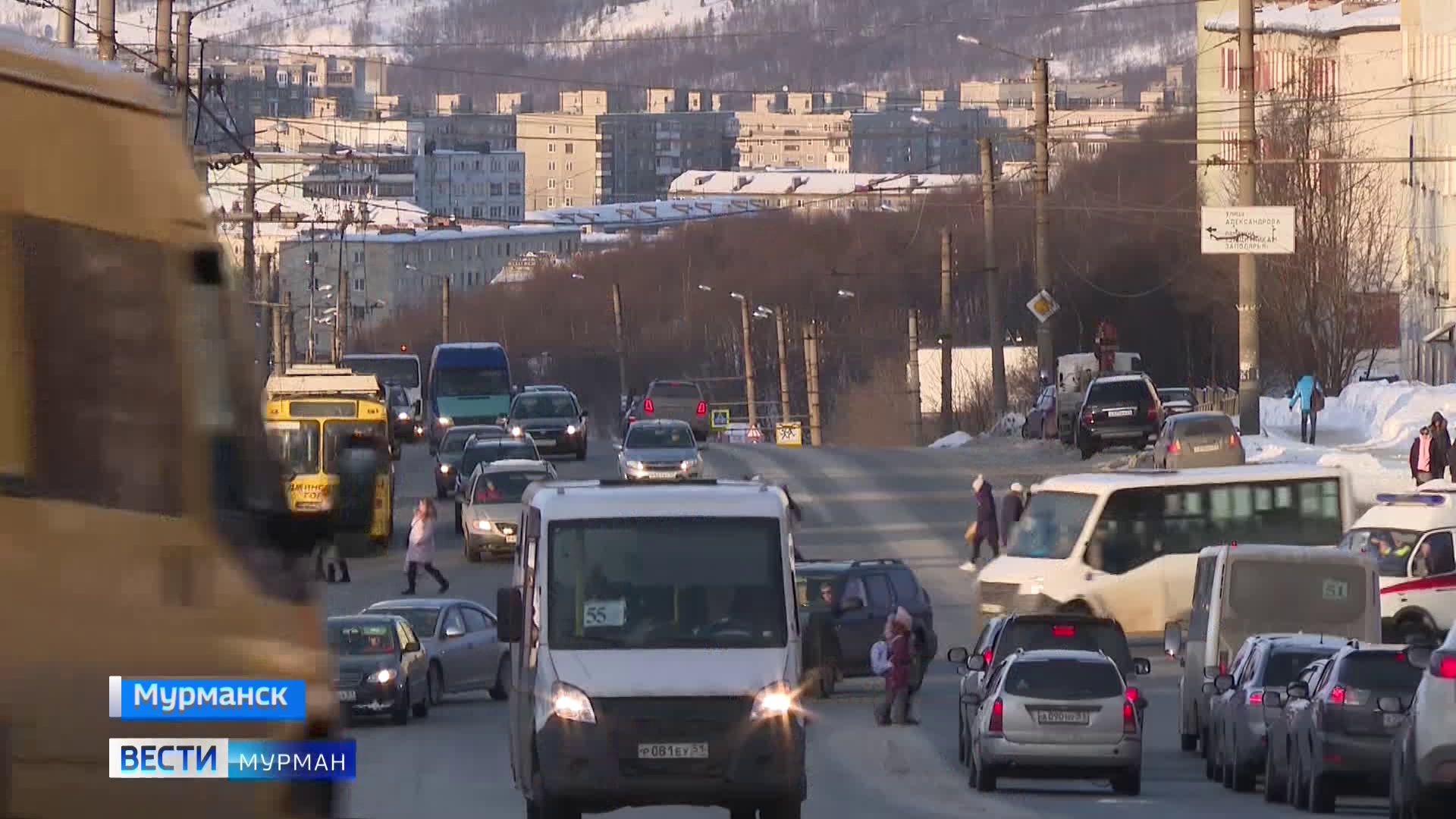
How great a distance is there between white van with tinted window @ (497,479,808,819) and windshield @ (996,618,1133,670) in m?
10.0

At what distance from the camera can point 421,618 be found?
29.1 meters

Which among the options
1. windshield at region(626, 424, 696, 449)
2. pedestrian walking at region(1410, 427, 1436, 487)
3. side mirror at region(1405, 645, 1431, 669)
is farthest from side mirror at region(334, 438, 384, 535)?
windshield at region(626, 424, 696, 449)

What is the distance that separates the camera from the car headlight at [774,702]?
14656mm

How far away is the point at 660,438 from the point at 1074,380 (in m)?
24.1

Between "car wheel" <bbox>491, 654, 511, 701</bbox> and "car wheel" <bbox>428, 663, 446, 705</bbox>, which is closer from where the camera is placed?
"car wheel" <bbox>428, 663, 446, 705</bbox>

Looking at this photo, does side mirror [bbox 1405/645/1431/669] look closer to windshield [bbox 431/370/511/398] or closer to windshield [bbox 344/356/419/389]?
windshield [bbox 431/370/511/398]

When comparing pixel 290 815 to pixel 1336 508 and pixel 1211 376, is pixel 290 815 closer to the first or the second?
pixel 1336 508

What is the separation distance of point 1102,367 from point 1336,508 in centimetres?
3437

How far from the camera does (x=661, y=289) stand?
515 ft

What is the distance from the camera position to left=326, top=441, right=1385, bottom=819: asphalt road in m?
19.7

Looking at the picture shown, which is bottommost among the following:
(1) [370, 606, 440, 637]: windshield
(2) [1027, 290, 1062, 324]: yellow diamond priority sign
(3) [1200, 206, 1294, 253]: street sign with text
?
(1) [370, 606, 440, 637]: windshield

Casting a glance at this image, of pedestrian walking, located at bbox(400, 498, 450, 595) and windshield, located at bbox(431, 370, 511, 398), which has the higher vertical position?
windshield, located at bbox(431, 370, 511, 398)

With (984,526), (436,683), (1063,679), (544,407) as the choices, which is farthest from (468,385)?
(1063,679)

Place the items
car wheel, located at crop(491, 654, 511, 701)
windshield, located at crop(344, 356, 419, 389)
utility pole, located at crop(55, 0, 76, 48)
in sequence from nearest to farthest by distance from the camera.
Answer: utility pole, located at crop(55, 0, 76, 48), car wheel, located at crop(491, 654, 511, 701), windshield, located at crop(344, 356, 419, 389)
